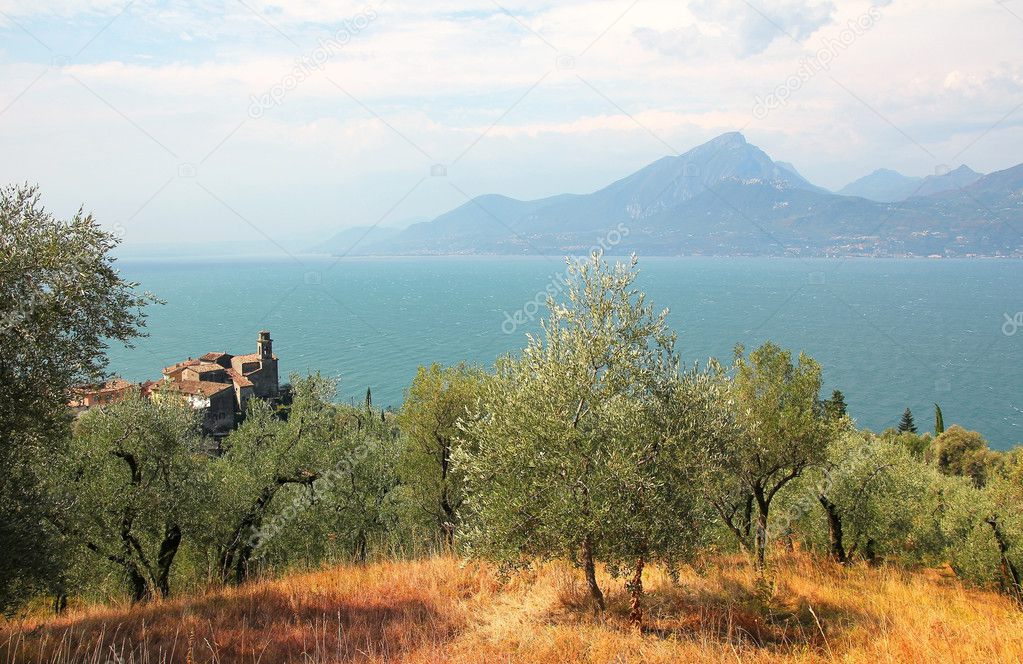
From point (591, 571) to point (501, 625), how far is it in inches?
80.4

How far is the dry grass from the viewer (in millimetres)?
9141

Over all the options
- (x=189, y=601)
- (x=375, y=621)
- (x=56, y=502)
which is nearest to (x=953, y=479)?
(x=375, y=621)

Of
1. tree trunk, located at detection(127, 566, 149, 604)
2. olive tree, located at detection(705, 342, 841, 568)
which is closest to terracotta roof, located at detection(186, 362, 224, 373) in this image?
tree trunk, located at detection(127, 566, 149, 604)

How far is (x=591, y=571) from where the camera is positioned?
11422 mm

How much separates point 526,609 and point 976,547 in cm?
2937

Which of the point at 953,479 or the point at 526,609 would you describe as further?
the point at 953,479

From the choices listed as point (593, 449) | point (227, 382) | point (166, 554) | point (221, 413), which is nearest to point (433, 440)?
point (166, 554)

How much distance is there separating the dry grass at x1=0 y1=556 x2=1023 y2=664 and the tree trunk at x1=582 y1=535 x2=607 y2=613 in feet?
0.79

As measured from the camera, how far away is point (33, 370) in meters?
11.1

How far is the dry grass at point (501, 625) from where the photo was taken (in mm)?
9141

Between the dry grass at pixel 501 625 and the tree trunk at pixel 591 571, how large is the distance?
0.24 m

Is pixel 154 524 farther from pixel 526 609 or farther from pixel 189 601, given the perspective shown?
pixel 526 609

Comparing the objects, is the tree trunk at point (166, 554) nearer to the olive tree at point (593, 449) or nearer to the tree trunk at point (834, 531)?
the olive tree at point (593, 449)

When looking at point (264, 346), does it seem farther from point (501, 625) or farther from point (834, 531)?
point (501, 625)
